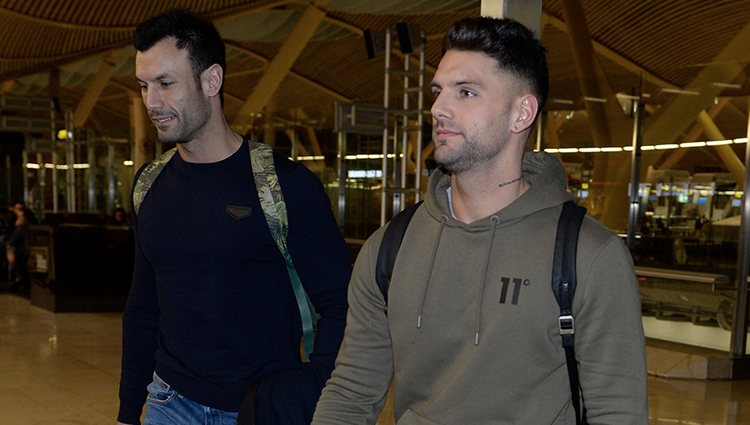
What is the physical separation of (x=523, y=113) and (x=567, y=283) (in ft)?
1.35

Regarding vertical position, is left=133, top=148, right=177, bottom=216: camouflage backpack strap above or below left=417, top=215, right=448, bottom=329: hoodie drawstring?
above

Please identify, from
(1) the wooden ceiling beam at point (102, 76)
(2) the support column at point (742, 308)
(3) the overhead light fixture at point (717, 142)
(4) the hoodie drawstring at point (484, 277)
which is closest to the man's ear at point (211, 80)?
(4) the hoodie drawstring at point (484, 277)

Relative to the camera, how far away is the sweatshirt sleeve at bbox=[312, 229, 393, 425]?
2117 millimetres

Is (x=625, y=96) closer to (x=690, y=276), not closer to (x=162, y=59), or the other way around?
(x=690, y=276)

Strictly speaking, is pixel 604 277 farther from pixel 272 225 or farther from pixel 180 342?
pixel 180 342

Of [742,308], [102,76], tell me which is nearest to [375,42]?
[742,308]

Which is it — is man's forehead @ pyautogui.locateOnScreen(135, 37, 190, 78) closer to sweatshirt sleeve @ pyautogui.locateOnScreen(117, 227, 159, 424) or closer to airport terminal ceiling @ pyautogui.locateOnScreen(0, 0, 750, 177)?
sweatshirt sleeve @ pyautogui.locateOnScreen(117, 227, 159, 424)

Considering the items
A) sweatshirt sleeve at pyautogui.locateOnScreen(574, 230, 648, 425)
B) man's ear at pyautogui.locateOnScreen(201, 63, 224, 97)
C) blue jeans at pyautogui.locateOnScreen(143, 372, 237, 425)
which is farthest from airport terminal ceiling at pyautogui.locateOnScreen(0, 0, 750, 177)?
sweatshirt sleeve at pyautogui.locateOnScreen(574, 230, 648, 425)

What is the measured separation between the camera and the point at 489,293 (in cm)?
190

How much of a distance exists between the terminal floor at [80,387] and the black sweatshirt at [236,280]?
14.5 ft

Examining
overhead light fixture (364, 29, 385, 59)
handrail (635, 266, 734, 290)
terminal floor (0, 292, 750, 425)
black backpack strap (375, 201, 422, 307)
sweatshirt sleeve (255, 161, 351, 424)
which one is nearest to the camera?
black backpack strap (375, 201, 422, 307)

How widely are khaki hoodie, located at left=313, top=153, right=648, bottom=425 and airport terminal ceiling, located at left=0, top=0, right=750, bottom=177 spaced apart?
813 cm

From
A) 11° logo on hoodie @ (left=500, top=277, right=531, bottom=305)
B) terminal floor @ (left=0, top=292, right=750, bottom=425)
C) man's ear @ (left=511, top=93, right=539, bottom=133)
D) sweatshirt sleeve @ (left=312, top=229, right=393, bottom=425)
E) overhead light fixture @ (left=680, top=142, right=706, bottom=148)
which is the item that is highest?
man's ear @ (left=511, top=93, right=539, bottom=133)

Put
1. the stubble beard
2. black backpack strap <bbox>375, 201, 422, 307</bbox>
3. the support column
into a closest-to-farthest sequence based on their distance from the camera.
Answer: black backpack strap <bbox>375, 201, 422, 307</bbox>, the stubble beard, the support column
